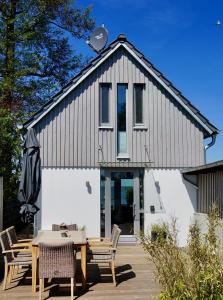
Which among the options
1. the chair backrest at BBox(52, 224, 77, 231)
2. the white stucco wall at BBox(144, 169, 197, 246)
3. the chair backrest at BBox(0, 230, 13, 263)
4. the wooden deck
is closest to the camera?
the wooden deck

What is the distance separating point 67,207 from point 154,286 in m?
6.86

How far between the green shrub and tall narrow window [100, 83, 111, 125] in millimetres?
9896

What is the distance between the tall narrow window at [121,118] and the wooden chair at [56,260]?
7.93 metres

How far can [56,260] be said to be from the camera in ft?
26.3

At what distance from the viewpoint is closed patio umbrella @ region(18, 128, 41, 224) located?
10.7m

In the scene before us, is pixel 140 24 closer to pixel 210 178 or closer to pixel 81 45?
pixel 210 178

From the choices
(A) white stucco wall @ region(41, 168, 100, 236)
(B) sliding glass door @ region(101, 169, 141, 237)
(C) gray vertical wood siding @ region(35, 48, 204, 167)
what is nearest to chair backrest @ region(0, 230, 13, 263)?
(A) white stucco wall @ region(41, 168, 100, 236)

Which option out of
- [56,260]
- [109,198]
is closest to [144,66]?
[109,198]

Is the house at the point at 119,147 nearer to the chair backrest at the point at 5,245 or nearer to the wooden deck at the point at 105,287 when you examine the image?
the wooden deck at the point at 105,287

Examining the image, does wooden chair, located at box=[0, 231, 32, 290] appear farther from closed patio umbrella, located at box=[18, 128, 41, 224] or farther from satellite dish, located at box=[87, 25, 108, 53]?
satellite dish, located at box=[87, 25, 108, 53]

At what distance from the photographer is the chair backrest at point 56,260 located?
7.98m

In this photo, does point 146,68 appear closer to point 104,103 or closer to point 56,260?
point 104,103

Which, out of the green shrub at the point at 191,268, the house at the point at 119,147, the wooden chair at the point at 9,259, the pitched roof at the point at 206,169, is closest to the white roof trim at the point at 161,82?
the house at the point at 119,147

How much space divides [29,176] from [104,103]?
5805 millimetres
